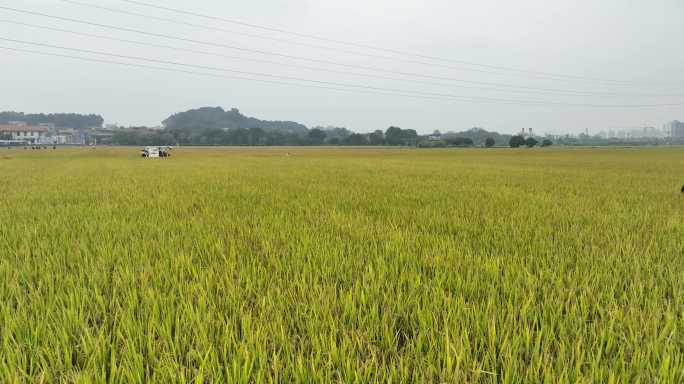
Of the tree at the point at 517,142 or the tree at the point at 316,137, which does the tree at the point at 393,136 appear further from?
the tree at the point at 517,142

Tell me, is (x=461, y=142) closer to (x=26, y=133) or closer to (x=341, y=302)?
(x=341, y=302)

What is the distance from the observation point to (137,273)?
7.44 feet

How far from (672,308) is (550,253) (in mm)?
923

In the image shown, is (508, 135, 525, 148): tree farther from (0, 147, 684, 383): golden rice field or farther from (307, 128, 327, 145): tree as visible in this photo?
(0, 147, 684, 383): golden rice field

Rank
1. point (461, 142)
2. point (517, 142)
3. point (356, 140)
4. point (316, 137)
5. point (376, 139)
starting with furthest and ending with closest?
1. point (316, 137)
2. point (376, 139)
3. point (356, 140)
4. point (461, 142)
5. point (517, 142)

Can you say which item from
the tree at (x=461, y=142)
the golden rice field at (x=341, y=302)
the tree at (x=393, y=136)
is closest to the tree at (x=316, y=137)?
the tree at (x=393, y=136)

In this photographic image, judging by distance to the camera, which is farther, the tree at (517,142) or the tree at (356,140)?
the tree at (356,140)

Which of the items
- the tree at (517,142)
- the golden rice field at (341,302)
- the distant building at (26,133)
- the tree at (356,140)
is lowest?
the golden rice field at (341,302)

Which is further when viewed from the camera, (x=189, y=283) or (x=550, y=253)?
(x=550, y=253)

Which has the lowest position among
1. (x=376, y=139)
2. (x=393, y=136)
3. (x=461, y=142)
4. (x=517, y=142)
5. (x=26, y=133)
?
(x=517, y=142)

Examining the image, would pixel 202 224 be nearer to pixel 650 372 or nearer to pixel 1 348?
pixel 1 348

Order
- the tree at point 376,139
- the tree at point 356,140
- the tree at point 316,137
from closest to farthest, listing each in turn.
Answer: the tree at point 356,140 < the tree at point 376,139 < the tree at point 316,137

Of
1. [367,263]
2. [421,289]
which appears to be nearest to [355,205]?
[367,263]

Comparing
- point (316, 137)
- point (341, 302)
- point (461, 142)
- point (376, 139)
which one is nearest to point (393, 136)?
point (376, 139)
